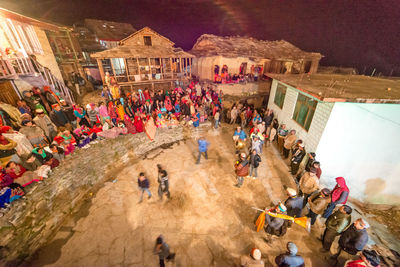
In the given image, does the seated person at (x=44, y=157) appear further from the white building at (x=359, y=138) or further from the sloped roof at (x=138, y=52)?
the white building at (x=359, y=138)

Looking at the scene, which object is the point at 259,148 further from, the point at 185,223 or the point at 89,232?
the point at 89,232


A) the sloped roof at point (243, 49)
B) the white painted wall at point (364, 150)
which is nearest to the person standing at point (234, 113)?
the white painted wall at point (364, 150)

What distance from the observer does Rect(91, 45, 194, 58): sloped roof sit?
1266 cm

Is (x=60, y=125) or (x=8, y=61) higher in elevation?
(x=8, y=61)

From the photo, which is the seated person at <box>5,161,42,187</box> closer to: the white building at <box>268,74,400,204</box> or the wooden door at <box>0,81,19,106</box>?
the wooden door at <box>0,81,19,106</box>

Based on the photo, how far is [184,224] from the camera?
5.60m

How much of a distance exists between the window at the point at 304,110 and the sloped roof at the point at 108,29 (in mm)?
24456

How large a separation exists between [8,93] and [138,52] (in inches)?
360

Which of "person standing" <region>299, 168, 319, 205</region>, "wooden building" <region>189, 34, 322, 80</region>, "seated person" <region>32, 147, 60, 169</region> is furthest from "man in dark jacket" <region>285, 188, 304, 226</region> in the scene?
"wooden building" <region>189, 34, 322, 80</region>

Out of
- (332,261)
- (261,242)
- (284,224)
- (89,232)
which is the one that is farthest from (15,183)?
(332,261)

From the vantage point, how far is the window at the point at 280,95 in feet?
34.2

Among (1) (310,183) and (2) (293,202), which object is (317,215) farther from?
(2) (293,202)

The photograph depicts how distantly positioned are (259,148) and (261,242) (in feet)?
13.0

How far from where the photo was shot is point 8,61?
7398mm
